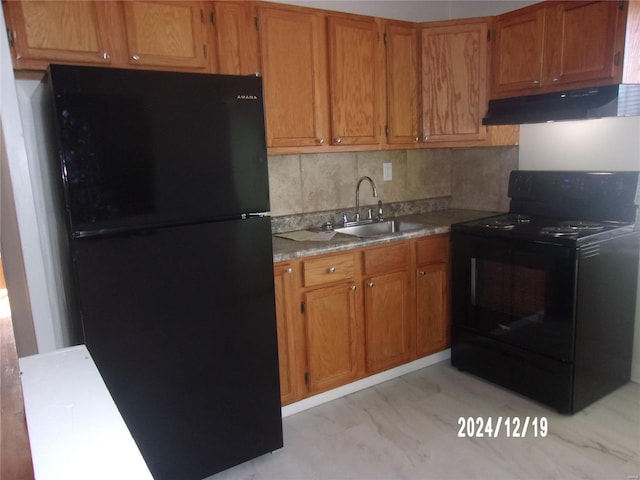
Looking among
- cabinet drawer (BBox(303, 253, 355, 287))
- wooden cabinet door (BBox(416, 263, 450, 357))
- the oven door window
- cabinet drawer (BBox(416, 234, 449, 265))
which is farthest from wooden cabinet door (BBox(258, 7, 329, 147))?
the oven door window

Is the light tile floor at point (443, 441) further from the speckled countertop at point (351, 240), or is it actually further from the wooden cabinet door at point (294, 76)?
the wooden cabinet door at point (294, 76)

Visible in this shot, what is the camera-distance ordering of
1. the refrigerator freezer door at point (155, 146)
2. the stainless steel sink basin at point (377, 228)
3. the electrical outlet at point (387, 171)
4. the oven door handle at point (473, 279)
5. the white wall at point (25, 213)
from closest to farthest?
the refrigerator freezer door at point (155, 146)
the white wall at point (25, 213)
the oven door handle at point (473, 279)
the stainless steel sink basin at point (377, 228)
the electrical outlet at point (387, 171)

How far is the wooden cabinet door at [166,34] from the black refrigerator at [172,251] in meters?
0.41

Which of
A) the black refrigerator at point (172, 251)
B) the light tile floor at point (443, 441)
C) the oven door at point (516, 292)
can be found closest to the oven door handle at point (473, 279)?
the oven door at point (516, 292)

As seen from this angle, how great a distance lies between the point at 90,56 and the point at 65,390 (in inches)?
56.0

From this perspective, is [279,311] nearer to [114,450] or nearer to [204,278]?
[204,278]

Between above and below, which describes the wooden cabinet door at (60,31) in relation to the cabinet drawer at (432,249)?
above

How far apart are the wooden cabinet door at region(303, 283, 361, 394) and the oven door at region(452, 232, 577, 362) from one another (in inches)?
28.9

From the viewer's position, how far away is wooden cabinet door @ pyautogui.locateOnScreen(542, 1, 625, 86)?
87.4 inches

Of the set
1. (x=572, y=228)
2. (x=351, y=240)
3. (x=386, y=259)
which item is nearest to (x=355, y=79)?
(x=351, y=240)

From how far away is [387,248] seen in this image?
2592mm

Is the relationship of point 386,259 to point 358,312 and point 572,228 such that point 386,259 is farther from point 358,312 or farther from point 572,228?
Answer: point 572,228

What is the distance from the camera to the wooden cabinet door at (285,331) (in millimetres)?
2246
